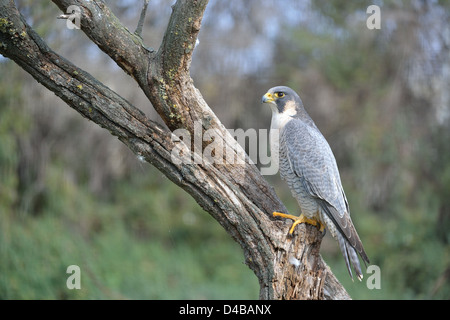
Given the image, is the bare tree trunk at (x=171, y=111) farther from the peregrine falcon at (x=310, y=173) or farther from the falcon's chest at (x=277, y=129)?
the falcon's chest at (x=277, y=129)

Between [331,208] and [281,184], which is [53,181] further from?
Answer: [331,208]

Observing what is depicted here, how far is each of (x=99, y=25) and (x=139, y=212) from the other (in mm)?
6266

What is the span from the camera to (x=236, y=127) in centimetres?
845

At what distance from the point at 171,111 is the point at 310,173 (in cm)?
118

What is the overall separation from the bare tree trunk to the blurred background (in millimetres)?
3197

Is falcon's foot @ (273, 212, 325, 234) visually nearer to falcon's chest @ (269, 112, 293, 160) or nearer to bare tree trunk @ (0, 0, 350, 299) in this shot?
bare tree trunk @ (0, 0, 350, 299)

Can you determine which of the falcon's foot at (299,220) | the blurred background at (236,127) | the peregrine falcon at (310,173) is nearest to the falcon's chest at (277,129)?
the peregrine falcon at (310,173)

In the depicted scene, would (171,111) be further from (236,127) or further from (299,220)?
(236,127)

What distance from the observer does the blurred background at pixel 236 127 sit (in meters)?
6.48

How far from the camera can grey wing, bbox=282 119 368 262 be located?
326 cm

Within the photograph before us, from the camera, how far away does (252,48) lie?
8.09 meters

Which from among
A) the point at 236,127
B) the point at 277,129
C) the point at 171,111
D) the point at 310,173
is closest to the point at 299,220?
the point at 310,173

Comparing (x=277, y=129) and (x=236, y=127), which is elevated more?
(x=236, y=127)

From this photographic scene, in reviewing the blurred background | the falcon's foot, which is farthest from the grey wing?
the blurred background
